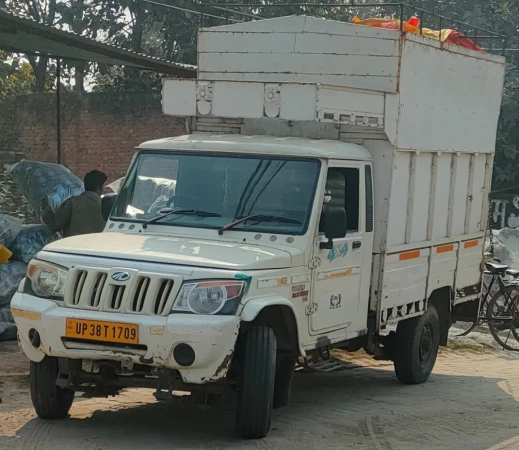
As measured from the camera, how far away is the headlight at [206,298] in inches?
237

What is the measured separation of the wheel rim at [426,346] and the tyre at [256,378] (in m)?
3.44

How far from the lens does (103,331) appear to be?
238 inches

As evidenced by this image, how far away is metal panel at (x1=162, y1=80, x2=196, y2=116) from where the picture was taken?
7957 mm

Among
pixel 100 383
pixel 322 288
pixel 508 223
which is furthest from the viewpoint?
pixel 508 223

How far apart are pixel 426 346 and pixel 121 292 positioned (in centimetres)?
429

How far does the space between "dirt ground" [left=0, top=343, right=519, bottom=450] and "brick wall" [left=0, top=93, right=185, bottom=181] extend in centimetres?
1024

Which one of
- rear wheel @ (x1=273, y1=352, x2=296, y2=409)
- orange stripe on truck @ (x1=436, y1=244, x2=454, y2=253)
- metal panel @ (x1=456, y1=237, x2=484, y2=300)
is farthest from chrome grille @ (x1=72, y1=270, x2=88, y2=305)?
metal panel @ (x1=456, y1=237, x2=484, y2=300)

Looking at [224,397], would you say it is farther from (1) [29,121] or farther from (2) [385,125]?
(1) [29,121]

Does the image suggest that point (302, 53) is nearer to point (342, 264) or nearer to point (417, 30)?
point (417, 30)

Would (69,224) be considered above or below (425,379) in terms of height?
above

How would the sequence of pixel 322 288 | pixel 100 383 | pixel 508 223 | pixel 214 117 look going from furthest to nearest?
1. pixel 508 223
2. pixel 214 117
3. pixel 322 288
4. pixel 100 383

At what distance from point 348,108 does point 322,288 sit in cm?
148

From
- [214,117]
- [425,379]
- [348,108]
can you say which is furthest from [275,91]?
[425,379]

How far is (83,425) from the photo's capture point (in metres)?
6.72
